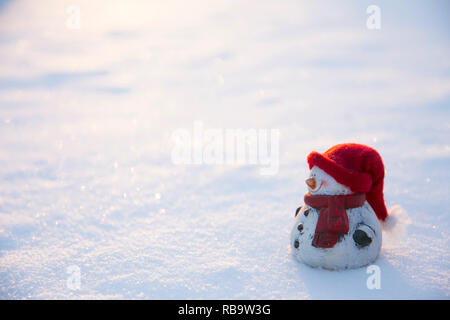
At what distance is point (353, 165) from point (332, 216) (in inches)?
16.2

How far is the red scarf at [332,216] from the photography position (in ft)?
9.83

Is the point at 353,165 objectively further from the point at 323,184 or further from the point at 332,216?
the point at 332,216

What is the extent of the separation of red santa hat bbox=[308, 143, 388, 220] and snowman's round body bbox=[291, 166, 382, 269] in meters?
0.07

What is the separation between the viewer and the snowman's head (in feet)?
10.1

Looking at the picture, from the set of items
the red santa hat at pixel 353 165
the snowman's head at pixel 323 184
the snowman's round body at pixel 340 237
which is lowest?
the snowman's round body at pixel 340 237

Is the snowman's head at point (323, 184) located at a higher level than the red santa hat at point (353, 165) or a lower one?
lower

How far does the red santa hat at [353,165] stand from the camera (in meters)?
3.01

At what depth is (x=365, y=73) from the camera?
8.80m

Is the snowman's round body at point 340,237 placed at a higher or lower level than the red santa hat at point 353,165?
lower

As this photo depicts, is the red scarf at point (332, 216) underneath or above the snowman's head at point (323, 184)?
underneath

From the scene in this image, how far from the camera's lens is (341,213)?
3016 mm

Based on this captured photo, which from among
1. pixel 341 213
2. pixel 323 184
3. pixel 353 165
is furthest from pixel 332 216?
pixel 353 165

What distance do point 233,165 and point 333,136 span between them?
1.87 m
